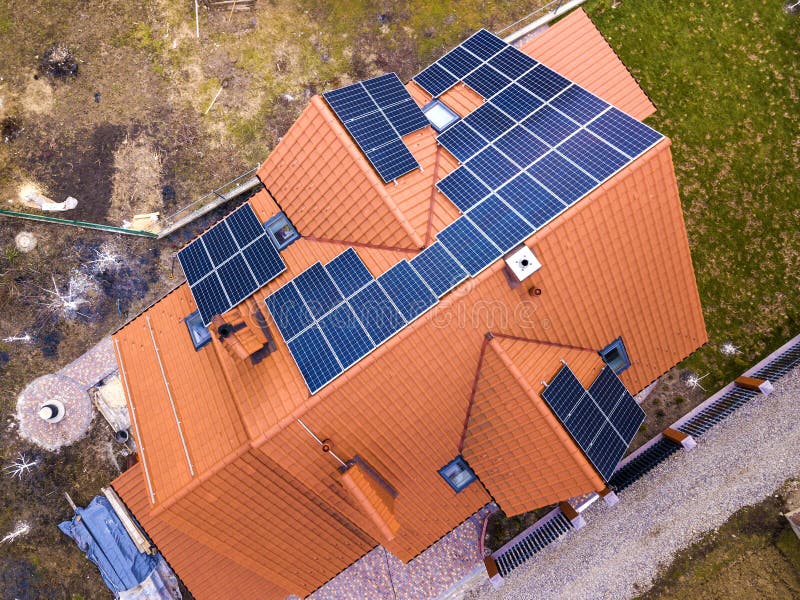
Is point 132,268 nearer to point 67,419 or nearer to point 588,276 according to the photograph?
point 67,419

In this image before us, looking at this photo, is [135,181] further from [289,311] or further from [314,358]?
[314,358]

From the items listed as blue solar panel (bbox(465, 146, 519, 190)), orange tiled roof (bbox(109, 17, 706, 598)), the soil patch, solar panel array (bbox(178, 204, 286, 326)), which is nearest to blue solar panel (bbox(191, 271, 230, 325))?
solar panel array (bbox(178, 204, 286, 326))

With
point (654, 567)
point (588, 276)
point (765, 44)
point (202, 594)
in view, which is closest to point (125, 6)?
point (588, 276)

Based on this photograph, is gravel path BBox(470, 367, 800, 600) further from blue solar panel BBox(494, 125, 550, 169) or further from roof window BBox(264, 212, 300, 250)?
roof window BBox(264, 212, 300, 250)

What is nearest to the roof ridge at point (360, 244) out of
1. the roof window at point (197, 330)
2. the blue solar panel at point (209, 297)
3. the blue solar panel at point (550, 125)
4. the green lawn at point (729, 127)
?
the blue solar panel at point (209, 297)

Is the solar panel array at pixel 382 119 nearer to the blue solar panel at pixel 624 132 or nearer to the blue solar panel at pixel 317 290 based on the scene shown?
the blue solar panel at pixel 317 290

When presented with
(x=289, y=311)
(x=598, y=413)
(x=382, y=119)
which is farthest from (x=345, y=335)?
(x=598, y=413)
